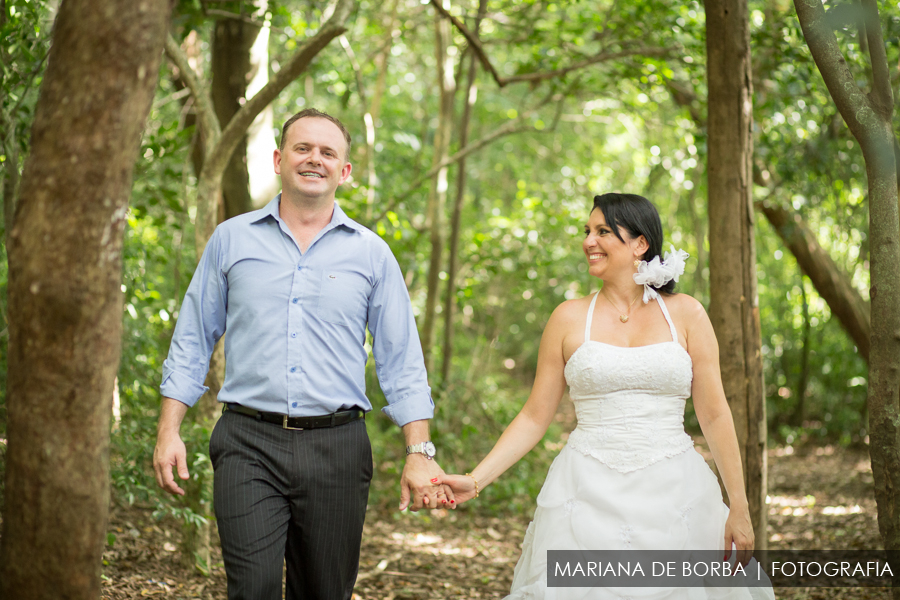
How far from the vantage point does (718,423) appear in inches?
119

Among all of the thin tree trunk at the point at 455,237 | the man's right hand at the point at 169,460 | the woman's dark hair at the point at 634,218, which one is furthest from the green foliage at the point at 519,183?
the woman's dark hair at the point at 634,218

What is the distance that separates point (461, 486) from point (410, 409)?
0.41m

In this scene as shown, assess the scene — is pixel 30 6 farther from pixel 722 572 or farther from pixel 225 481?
pixel 722 572

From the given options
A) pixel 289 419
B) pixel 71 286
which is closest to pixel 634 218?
pixel 289 419

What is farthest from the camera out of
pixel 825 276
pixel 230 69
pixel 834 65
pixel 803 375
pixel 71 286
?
pixel 803 375

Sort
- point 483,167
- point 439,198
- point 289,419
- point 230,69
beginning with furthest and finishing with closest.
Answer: point 483,167 → point 439,198 → point 230,69 → point 289,419

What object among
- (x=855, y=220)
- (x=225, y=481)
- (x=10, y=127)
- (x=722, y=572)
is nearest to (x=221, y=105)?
(x=10, y=127)

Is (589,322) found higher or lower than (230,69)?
lower

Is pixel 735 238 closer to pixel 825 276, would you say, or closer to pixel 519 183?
pixel 825 276

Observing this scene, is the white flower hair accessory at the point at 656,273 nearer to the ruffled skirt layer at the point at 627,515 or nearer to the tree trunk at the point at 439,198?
the ruffled skirt layer at the point at 627,515

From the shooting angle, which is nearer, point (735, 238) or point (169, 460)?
point (169, 460)

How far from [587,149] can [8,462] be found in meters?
13.5

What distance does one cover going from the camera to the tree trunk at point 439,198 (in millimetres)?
8188

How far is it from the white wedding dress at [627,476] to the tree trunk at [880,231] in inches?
31.0
